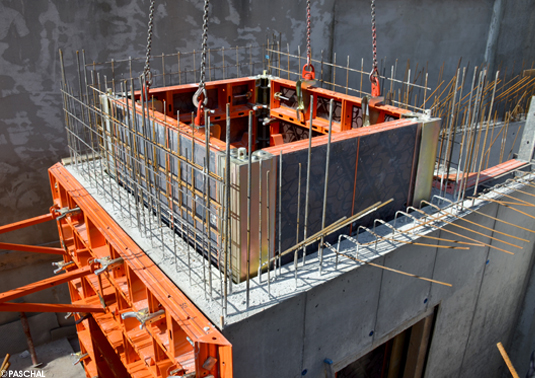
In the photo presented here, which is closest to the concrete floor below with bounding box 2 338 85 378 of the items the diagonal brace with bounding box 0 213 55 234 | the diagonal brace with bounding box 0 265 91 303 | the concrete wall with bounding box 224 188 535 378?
the diagonal brace with bounding box 0 213 55 234

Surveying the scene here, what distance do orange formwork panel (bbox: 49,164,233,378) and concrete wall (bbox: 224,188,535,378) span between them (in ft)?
1.09

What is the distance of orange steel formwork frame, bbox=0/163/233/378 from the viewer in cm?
424

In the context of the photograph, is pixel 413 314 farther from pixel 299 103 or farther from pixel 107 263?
pixel 107 263

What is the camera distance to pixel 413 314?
20.4 feet

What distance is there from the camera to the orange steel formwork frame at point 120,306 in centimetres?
424

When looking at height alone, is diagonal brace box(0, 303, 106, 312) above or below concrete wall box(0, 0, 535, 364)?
below

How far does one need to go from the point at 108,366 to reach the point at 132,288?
276 cm

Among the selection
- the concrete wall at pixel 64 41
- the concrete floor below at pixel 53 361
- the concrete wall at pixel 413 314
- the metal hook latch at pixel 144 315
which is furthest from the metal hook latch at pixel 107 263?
the concrete floor below at pixel 53 361

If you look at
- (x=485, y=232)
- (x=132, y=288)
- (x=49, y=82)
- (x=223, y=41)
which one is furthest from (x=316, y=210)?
(x=223, y=41)

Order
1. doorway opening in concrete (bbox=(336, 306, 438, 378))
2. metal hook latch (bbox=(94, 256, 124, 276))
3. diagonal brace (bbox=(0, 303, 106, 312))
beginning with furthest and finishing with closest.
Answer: doorway opening in concrete (bbox=(336, 306, 438, 378)) → metal hook latch (bbox=(94, 256, 124, 276)) → diagonal brace (bbox=(0, 303, 106, 312))

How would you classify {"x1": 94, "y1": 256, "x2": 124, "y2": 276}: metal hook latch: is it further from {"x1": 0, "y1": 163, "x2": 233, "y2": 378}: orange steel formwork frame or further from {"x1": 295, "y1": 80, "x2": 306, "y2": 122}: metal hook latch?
{"x1": 295, "y1": 80, "x2": 306, "y2": 122}: metal hook latch

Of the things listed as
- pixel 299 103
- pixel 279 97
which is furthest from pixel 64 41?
pixel 299 103

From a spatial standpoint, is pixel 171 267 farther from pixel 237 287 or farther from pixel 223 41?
pixel 223 41

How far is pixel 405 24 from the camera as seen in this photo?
14391 millimetres
